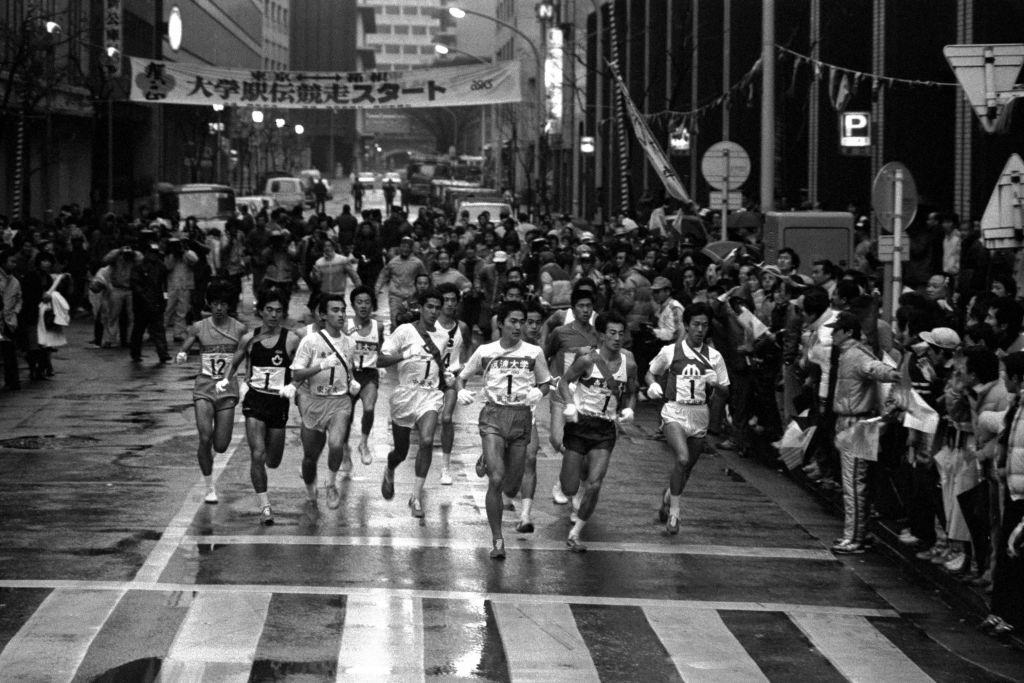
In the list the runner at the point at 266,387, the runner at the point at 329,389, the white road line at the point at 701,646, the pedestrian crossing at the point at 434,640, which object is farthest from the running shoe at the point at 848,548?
the runner at the point at 266,387

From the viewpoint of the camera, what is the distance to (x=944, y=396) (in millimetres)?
11359

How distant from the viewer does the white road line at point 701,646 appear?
904cm

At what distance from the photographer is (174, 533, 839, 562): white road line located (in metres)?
12.1

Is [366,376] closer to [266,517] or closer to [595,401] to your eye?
[266,517]

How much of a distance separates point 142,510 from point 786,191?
31.3 meters

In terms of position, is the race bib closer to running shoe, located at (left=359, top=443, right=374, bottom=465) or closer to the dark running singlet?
the dark running singlet

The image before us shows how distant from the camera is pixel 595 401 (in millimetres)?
12461

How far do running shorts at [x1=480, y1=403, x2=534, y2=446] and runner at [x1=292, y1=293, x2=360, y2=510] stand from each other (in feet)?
4.68

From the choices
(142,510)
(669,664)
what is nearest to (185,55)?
(142,510)

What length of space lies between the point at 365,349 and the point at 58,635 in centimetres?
579

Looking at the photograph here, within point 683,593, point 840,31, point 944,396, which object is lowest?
point 683,593

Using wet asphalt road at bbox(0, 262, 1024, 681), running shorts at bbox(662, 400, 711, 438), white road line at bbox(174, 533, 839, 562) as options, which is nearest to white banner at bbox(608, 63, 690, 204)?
wet asphalt road at bbox(0, 262, 1024, 681)

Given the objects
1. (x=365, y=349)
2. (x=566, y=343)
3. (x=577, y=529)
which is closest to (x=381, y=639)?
(x=577, y=529)

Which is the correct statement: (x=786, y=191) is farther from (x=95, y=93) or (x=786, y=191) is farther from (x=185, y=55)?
(x=185, y=55)
